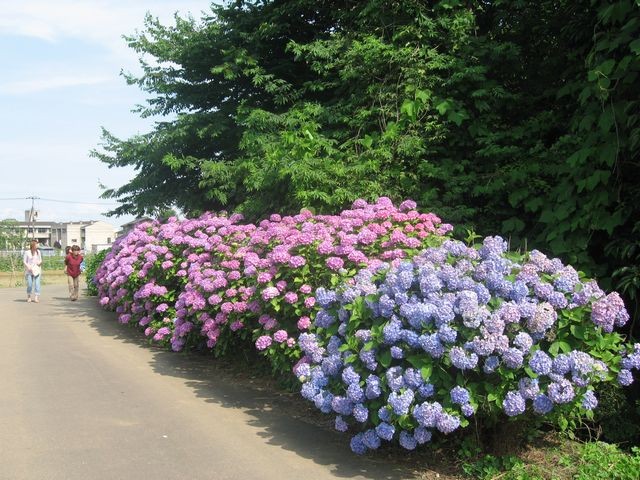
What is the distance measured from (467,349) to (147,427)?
299 centimetres

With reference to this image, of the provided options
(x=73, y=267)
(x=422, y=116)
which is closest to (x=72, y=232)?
(x=73, y=267)

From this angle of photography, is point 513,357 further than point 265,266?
No

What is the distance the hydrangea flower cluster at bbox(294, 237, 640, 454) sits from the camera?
3852mm

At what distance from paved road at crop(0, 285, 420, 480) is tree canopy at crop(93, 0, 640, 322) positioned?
2.64 metres

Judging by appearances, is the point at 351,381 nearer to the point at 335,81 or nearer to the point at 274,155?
the point at 274,155

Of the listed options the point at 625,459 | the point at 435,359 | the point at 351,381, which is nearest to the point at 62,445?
the point at 351,381

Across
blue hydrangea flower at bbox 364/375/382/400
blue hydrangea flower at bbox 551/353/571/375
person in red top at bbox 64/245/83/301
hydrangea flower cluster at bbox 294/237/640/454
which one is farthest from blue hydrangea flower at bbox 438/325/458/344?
person in red top at bbox 64/245/83/301

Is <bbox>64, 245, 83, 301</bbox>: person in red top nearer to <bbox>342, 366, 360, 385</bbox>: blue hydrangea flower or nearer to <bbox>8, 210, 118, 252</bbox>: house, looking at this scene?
<bbox>342, 366, 360, 385</bbox>: blue hydrangea flower

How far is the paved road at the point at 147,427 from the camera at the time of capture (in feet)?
14.3

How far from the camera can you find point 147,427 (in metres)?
5.28

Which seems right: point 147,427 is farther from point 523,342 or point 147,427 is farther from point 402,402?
point 523,342

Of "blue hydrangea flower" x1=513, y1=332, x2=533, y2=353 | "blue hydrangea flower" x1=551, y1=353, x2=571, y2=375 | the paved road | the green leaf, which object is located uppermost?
"blue hydrangea flower" x1=513, y1=332, x2=533, y2=353

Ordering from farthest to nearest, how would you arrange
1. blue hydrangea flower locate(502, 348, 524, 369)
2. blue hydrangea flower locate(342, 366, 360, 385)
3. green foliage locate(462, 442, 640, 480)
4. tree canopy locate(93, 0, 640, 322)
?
tree canopy locate(93, 0, 640, 322) < blue hydrangea flower locate(342, 366, 360, 385) < green foliage locate(462, 442, 640, 480) < blue hydrangea flower locate(502, 348, 524, 369)

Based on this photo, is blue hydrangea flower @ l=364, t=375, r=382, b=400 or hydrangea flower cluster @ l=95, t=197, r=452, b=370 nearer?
blue hydrangea flower @ l=364, t=375, r=382, b=400
